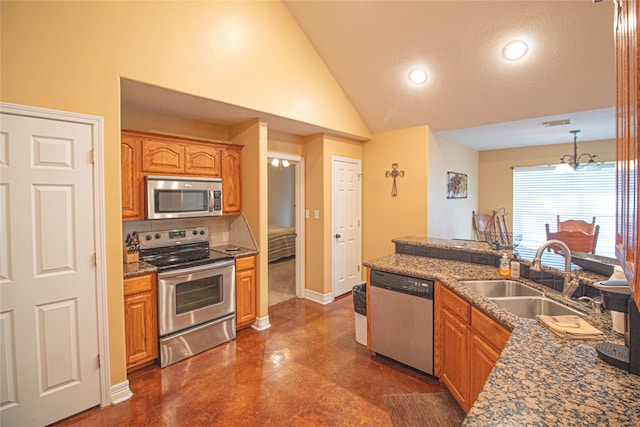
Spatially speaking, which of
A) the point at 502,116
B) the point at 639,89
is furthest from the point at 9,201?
the point at 502,116

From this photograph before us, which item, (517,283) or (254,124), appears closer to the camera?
(517,283)

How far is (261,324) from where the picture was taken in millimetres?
3627

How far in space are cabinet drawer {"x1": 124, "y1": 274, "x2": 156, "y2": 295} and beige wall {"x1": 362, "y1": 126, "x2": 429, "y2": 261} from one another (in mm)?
3138

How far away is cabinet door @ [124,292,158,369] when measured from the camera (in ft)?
8.73

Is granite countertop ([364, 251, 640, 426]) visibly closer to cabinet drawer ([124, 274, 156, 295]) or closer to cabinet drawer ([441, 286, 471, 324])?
cabinet drawer ([441, 286, 471, 324])

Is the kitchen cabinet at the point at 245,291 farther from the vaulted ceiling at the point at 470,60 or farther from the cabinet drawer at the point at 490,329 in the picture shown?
the vaulted ceiling at the point at 470,60

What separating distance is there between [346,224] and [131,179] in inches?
112

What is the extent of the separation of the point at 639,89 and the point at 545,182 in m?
6.24

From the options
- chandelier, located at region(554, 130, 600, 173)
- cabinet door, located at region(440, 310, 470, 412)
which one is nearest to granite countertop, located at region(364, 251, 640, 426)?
cabinet door, located at region(440, 310, 470, 412)

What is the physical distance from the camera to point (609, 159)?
17.3 ft

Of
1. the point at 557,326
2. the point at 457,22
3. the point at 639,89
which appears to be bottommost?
the point at 557,326

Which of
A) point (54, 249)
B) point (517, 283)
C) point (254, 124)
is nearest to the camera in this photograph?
point (54, 249)

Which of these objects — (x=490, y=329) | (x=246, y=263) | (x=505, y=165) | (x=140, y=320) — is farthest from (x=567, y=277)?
(x=505, y=165)

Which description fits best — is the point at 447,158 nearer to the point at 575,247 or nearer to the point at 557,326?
the point at 575,247
